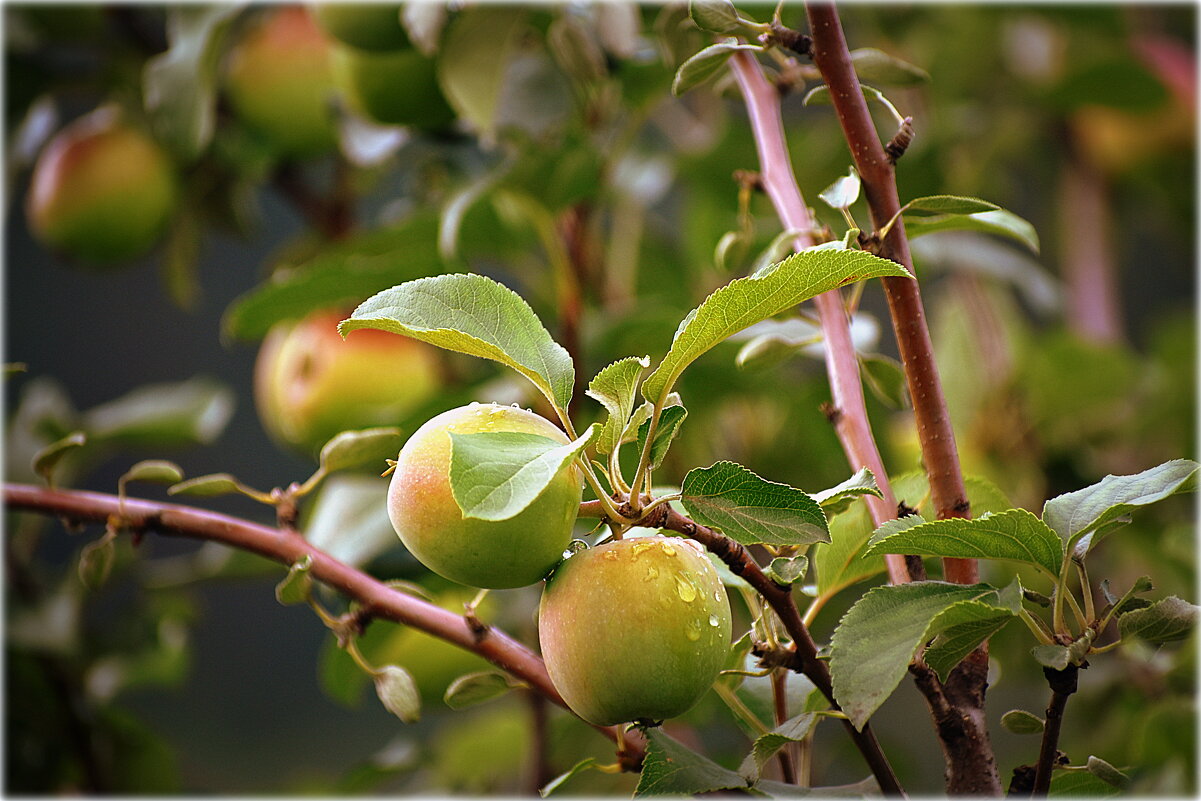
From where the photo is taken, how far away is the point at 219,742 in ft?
3.17

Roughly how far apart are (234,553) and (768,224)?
0.34m

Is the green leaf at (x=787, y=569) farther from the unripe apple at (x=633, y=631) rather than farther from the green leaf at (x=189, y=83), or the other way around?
the green leaf at (x=189, y=83)

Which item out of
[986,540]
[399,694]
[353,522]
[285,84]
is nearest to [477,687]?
[399,694]

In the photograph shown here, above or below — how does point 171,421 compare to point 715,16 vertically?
below

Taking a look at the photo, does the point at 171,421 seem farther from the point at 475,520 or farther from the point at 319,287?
the point at 475,520

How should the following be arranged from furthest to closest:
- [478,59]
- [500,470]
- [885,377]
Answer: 1. [478,59]
2. [885,377]
3. [500,470]

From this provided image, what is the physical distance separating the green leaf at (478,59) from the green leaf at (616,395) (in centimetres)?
27

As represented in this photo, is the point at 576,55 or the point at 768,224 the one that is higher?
the point at 576,55

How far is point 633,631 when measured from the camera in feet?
0.64

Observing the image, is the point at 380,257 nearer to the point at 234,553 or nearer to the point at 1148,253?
the point at 234,553

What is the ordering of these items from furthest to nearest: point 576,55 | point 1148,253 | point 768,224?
point 1148,253 < point 768,224 < point 576,55

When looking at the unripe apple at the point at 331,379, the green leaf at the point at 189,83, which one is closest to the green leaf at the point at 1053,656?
the unripe apple at the point at 331,379

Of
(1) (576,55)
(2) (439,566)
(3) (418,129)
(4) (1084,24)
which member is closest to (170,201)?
(3) (418,129)

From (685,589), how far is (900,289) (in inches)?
3.1
